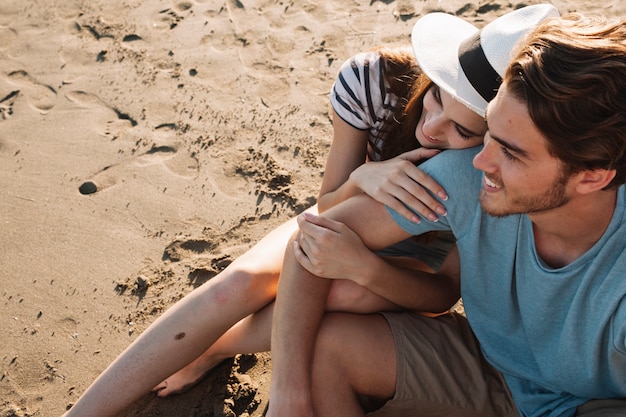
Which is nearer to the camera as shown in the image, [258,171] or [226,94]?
[258,171]

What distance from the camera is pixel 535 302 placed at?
2311mm

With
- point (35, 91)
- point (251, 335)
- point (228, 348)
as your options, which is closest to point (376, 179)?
point (251, 335)

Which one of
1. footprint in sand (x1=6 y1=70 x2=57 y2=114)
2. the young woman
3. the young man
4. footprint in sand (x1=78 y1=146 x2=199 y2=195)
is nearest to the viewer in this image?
the young man

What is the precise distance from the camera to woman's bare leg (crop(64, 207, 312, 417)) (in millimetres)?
2768

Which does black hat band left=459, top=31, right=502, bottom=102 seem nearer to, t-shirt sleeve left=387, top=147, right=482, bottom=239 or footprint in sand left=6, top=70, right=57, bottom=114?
t-shirt sleeve left=387, top=147, right=482, bottom=239

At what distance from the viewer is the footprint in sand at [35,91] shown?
4379 millimetres

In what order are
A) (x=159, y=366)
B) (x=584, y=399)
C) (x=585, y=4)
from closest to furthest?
(x=584, y=399), (x=159, y=366), (x=585, y=4)

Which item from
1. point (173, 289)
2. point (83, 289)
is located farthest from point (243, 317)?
point (83, 289)

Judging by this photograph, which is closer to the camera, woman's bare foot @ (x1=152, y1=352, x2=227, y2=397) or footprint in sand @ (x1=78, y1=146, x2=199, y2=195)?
woman's bare foot @ (x1=152, y1=352, x2=227, y2=397)

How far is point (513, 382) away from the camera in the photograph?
248 cm

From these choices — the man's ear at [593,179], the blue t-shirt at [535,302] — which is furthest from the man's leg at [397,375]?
the man's ear at [593,179]

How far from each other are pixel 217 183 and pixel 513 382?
1965mm

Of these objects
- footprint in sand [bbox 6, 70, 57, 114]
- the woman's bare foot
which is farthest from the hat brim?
footprint in sand [bbox 6, 70, 57, 114]

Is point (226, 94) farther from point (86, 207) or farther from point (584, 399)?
point (584, 399)
